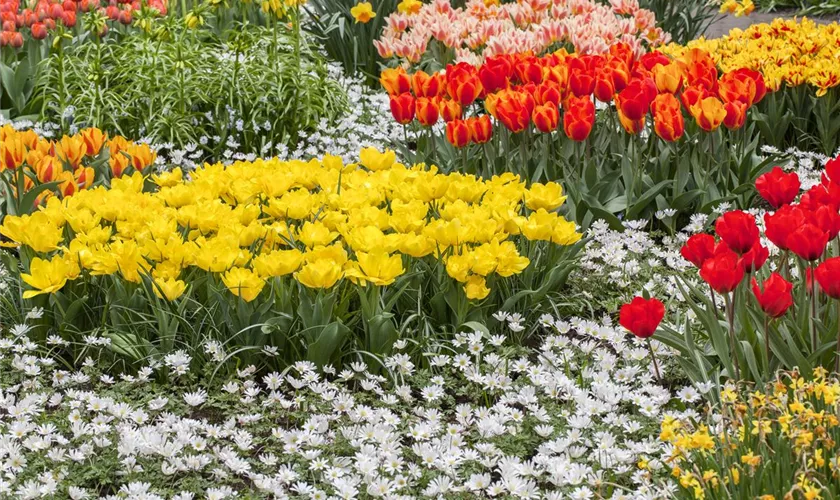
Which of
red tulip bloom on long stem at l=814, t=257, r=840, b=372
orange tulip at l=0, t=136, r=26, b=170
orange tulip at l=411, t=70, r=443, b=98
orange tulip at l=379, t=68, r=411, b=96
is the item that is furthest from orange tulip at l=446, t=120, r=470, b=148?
red tulip bloom on long stem at l=814, t=257, r=840, b=372

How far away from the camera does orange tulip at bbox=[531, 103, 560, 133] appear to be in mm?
4336

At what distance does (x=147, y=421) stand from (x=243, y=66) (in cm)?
382

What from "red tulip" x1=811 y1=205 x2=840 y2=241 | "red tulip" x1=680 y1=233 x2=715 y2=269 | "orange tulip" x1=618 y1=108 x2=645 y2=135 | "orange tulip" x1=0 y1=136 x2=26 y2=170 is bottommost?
"orange tulip" x1=618 y1=108 x2=645 y2=135

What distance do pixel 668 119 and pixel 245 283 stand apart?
2089 mm

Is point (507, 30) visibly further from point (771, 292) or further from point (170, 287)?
point (771, 292)

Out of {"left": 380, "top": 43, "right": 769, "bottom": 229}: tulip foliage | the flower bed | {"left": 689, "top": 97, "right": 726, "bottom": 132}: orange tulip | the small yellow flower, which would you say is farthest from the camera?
the small yellow flower

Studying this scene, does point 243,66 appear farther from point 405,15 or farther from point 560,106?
point 560,106

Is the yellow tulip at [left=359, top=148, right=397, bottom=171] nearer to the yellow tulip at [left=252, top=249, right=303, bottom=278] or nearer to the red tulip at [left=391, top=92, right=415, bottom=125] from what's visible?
the red tulip at [left=391, top=92, right=415, bottom=125]

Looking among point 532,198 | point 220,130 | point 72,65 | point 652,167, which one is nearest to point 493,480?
point 532,198

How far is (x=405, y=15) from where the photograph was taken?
7238 mm

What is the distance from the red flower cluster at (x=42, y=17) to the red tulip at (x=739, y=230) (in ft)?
16.7

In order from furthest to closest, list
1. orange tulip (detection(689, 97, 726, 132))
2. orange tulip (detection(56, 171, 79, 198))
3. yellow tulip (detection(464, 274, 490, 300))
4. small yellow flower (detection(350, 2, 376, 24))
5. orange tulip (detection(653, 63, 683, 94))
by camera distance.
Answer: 1. small yellow flower (detection(350, 2, 376, 24))
2. orange tulip (detection(653, 63, 683, 94))
3. orange tulip (detection(689, 97, 726, 132))
4. orange tulip (detection(56, 171, 79, 198))
5. yellow tulip (detection(464, 274, 490, 300))

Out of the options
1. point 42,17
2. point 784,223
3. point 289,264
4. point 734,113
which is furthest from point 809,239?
point 42,17

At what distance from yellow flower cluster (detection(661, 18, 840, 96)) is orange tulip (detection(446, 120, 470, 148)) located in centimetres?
177
